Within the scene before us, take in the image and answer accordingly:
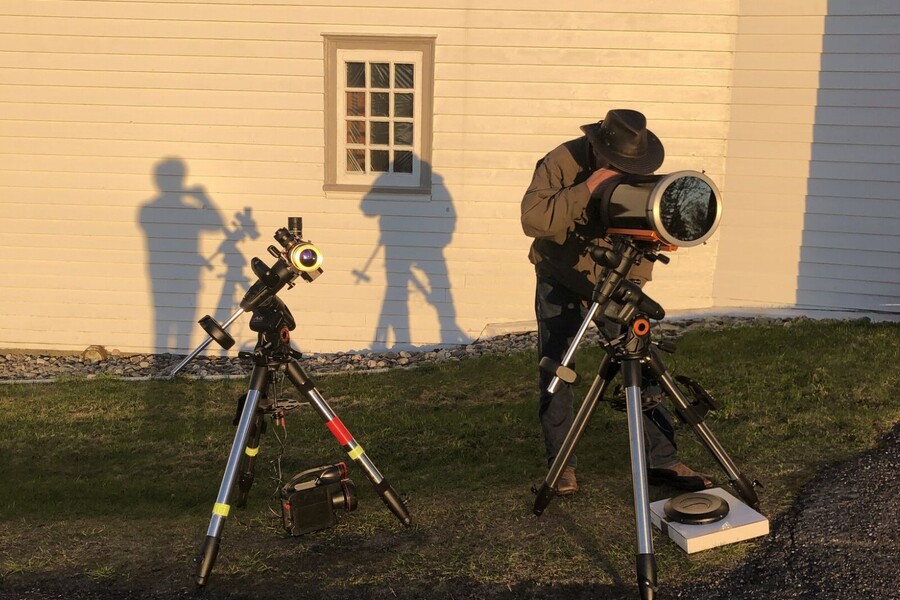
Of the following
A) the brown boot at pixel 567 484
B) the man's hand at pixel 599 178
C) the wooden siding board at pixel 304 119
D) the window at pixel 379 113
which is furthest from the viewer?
the window at pixel 379 113

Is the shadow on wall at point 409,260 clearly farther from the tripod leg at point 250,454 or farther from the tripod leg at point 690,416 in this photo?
the tripod leg at point 690,416

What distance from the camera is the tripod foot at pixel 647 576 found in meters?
3.28

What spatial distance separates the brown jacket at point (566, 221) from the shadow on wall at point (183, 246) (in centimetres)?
538

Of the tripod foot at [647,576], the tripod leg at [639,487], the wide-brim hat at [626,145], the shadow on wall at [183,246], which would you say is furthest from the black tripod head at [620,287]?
the shadow on wall at [183,246]

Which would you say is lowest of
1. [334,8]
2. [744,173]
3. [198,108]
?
[744,173]

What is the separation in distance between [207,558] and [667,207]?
2420 mm

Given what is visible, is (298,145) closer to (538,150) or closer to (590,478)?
(538,150)

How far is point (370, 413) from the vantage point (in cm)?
661

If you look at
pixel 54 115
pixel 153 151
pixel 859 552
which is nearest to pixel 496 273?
pixel 153 151

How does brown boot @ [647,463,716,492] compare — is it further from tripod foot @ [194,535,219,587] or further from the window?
the window

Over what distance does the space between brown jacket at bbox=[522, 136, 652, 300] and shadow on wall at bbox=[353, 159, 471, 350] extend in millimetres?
4531

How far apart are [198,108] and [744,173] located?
5.57 metres

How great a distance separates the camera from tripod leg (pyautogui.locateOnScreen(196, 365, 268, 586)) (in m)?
3.68

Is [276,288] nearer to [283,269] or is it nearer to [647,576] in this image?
[283,269]
